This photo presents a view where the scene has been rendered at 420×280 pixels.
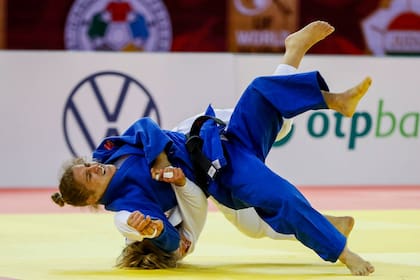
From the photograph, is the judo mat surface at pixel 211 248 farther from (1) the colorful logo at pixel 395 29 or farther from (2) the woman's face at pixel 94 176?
(1) the colorful logo at pixel 395 29

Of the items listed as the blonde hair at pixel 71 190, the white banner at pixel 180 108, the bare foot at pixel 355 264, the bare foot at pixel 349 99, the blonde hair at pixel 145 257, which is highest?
the bare foot at pixel 349 99

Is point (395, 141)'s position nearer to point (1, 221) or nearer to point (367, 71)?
point (367, 71)

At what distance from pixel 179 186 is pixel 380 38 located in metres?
8.90

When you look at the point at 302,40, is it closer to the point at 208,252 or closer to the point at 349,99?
the point at 349,99

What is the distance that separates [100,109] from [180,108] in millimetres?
821

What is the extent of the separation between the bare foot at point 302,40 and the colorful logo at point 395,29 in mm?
8116

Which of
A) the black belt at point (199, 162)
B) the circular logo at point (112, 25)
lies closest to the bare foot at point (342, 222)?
the black belt at point (199, 162)

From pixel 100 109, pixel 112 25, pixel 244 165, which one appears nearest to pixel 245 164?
pixel 244 165

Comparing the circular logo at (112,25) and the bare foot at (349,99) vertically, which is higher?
the bare foot at (349,99)

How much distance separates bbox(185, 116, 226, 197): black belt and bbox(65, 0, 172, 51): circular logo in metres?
7.72

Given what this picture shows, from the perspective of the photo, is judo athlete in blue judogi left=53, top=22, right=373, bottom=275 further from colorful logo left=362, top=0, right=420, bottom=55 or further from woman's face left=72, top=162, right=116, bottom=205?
colorful logo left=362, top=0, right=420, bottom=55

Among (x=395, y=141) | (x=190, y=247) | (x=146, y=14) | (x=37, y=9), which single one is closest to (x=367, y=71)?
(x=395, y=141)

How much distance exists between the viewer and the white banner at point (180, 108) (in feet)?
35.2

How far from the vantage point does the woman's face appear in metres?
5.14
